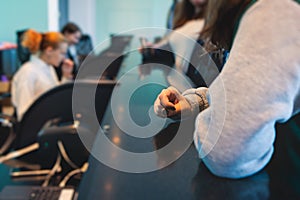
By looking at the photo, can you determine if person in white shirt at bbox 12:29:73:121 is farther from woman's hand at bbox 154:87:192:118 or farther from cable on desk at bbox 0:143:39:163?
woman's hand at bbox 154:87:192:118

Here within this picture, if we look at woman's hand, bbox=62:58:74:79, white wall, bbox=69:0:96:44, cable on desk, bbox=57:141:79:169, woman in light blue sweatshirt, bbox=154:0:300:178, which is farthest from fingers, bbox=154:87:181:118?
white wall, bbox=69:0:96:44

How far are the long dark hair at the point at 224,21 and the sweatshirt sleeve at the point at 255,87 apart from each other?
0.04 feet

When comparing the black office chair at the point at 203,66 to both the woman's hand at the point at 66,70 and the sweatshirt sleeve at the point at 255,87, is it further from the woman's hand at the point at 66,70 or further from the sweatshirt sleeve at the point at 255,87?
the woman's hand at the point at 66,70

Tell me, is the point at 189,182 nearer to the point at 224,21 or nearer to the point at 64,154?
the point at 224,21

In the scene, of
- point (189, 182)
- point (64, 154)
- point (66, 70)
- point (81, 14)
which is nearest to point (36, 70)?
point (66, 70)

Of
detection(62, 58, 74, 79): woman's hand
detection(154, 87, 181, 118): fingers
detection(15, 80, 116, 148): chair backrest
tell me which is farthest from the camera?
detection(62, 58, 74, 79): woman's hand

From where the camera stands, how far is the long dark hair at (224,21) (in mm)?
304

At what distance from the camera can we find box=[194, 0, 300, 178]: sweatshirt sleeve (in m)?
0.28

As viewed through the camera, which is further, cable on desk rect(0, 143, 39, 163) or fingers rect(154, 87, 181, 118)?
cable on desk rect(0, 143, 39, 163)

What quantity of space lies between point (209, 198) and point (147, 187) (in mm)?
79

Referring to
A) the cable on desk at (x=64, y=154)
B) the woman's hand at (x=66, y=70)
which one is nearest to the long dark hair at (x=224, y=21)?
the cable on desk at (x=64, y=154)

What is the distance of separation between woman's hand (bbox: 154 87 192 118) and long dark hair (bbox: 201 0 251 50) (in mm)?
84

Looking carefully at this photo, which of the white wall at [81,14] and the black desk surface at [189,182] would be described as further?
the white wall at [81,14]

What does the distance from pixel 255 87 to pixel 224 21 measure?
0.08 meters
